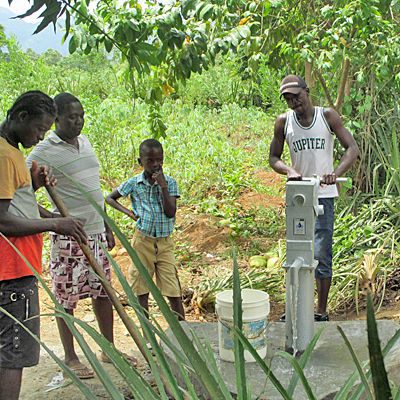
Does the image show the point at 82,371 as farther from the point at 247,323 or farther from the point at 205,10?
the point at 205,10

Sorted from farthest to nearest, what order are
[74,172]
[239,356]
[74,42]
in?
[74,172]
[74,42]
[239,356]

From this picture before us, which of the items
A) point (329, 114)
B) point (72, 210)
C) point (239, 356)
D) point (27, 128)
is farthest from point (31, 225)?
point (329, 114)

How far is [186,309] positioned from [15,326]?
2.12m

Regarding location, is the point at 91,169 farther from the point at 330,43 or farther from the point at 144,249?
the point at 330,43

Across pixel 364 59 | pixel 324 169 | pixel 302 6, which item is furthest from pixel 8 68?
pixel 324 169

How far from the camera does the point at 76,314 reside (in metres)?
3.96

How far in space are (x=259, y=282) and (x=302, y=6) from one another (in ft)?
9.25

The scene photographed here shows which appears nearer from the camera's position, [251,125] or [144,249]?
[144,249]

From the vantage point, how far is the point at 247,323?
233 centimetres

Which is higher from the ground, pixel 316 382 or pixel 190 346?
pixel 190 346

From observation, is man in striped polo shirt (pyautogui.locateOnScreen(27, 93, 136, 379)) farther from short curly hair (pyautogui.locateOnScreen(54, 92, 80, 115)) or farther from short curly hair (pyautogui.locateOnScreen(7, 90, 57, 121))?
short curly hair (pyautogui.locateOnScreen(7, 90, 57, 121))

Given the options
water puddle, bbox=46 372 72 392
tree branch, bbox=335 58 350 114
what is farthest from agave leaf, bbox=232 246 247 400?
tree branch, bbox=335 58 350 114

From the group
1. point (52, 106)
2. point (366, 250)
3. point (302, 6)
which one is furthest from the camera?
point (302, 6)

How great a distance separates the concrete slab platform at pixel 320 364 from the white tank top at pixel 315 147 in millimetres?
942
